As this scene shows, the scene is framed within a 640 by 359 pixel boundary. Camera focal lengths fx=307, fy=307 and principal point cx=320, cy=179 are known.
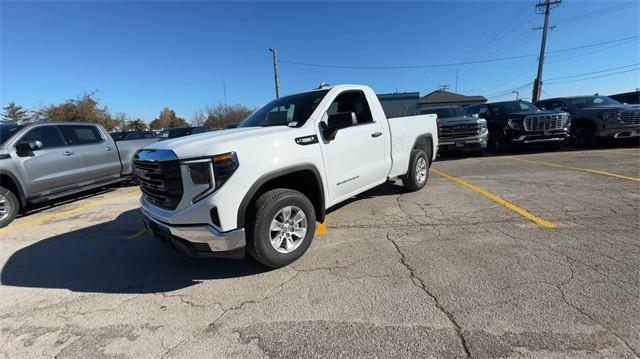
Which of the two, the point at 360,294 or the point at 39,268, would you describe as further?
the point at 39,268

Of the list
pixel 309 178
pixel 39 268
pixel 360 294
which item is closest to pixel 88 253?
pixel 39 268

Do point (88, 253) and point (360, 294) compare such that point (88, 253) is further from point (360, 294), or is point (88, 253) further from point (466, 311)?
point (466, 311)

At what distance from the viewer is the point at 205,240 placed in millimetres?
2721

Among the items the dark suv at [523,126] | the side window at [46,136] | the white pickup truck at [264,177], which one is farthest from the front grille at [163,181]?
the dark suv at [523,126]

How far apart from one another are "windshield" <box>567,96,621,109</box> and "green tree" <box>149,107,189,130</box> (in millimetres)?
77600

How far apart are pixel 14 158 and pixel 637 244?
9219 mm

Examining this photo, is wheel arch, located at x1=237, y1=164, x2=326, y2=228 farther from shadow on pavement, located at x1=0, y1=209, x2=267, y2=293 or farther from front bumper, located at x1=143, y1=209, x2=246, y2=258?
shadow on pavement, located at x1=0, y1=209, x2=267, y2=293

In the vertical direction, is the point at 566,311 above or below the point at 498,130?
below

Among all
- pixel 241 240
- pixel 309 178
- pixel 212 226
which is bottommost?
pixel 241 240

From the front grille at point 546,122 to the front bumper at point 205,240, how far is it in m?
11.4

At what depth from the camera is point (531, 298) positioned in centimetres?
249

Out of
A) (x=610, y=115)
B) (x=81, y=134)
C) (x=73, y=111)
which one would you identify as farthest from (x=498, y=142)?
(x=73, y=111)

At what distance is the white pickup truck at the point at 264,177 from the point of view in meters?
2.71

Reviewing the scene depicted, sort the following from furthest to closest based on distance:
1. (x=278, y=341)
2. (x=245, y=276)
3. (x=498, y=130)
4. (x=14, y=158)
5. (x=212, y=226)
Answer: (x=498, y=130) < (x=14, y=158) < (x=245, y=276) < (x=212, y=226) < (x=278, y=341)
